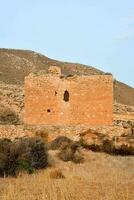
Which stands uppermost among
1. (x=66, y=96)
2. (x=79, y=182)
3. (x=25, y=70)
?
(x=25, y=70)

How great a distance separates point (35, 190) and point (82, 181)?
76.8 inches

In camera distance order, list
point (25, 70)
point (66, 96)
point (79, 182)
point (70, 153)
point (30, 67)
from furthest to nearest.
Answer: point (30, 67) → point (25, 70) → point (66, 96) → point (70, 153) → point (79, 182)

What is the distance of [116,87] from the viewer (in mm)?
84062

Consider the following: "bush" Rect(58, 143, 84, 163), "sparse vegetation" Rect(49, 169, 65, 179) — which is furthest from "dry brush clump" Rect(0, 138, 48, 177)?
"sparse vegetation" Rect(49, 169, 65, 179)

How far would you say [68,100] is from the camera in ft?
89.2

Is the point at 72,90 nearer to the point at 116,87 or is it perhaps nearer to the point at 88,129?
the point at 88,129

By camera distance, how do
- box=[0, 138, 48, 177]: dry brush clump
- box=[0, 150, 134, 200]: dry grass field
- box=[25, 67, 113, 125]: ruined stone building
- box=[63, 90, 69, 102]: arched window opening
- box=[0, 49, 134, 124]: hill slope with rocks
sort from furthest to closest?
box=[0, 49, 134, 124]: hill slope with rocks
box=[63, 90, 69, 102]: arched window opening
box=[25, 67, 113, 125]: ruined stone building
box=[0, 138, 48, 177]: dry brush clump
box=[0, 150, 134, 200]: dry grass field

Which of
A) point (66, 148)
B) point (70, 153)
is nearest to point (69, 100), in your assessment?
point (66, 148)

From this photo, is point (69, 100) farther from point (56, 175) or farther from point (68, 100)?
point (56, 175)

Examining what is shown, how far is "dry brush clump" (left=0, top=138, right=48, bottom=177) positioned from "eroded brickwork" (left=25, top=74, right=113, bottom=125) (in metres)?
7.72

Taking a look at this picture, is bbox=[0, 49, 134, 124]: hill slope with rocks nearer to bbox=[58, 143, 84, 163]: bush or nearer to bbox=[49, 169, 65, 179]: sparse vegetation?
bbox=[58, 143, 84, 163]: bush

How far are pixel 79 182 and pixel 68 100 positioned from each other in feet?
44.5

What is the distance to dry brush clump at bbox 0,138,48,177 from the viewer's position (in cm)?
1730

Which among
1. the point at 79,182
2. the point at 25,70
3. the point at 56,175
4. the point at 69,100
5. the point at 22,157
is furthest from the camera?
the point at 25,70
